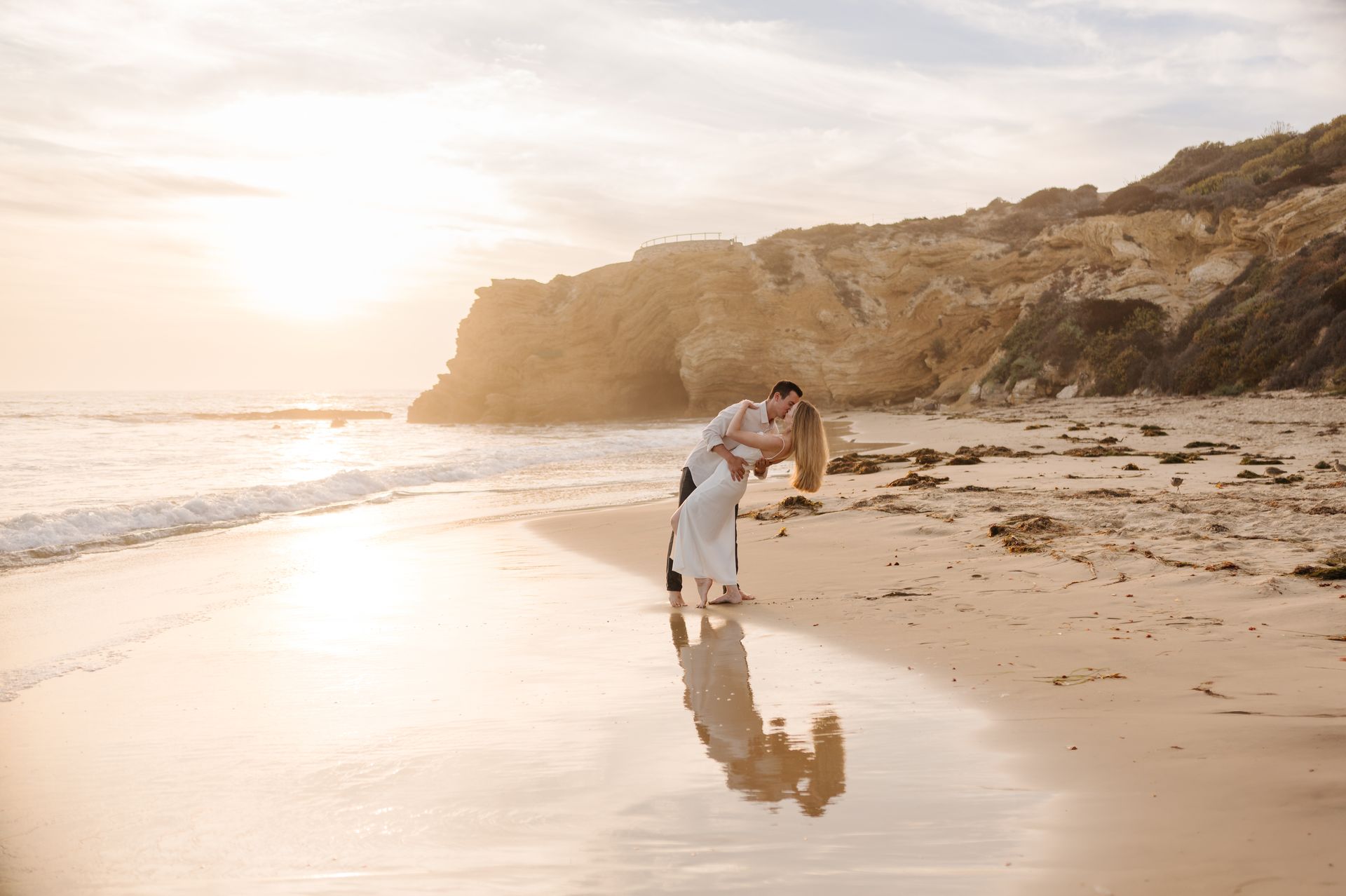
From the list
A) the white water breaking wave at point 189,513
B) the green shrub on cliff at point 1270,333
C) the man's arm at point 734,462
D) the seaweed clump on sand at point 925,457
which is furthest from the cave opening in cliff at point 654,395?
the man's arm at point 734,462

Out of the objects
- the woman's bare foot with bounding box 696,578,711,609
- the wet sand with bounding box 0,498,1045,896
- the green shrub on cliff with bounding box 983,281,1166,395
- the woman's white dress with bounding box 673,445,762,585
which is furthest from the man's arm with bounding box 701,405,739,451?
the green shrub on cliff with bounding box 983,281,1166,395

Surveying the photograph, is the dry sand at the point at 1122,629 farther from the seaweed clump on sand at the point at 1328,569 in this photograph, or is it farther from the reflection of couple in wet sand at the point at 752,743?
the reflection of couple in wet sand at the point at 752,743

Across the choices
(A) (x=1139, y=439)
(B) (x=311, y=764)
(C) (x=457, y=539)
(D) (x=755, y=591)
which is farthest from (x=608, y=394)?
(B) (x=311, y=764)

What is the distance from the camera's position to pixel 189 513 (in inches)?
489

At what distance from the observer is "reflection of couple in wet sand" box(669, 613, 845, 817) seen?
3244mm

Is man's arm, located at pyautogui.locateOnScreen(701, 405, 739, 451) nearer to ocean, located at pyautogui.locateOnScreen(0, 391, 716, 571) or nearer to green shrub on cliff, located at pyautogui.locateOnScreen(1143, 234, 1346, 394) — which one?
ocean, located at pyautogui.locateOnScreen(0, 391, 716, 571)

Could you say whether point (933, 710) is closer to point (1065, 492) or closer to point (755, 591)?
point (755, 591)

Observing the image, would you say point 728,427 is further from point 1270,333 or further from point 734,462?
point 1270,333

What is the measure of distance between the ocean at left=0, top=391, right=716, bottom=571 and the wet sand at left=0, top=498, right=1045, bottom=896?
16.0 feet

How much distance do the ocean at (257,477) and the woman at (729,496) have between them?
677cm

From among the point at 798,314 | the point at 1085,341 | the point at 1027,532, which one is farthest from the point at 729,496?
the point at 798,314

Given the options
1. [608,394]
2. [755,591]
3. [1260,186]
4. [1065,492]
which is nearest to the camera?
[755,591]

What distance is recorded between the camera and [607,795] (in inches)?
127

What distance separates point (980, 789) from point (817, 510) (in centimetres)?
708
